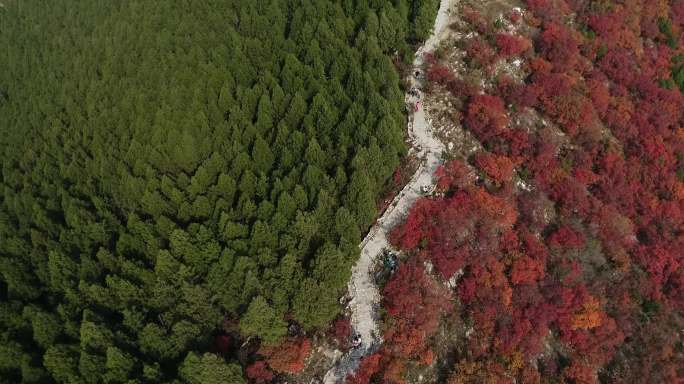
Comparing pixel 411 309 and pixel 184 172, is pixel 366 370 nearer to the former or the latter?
pixel 411 309

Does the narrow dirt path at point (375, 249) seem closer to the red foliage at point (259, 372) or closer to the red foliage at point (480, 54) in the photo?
the red foliage at point (259, 372)

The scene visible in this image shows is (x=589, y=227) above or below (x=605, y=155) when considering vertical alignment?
below

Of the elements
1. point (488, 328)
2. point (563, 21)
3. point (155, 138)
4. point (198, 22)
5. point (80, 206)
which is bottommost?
point (488, 328)

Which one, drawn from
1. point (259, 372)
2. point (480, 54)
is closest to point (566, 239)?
point (480, 54)

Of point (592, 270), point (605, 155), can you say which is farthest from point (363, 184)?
point (605, 155)

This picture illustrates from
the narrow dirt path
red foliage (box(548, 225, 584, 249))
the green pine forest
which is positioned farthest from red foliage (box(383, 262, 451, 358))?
red foliage (box(548, 225, 584, 249))

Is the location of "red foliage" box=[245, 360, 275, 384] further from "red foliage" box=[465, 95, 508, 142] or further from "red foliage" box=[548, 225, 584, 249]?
"red foliage" box=[465, 95, 508, 142]

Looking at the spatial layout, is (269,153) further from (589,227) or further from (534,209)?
(589,227)
